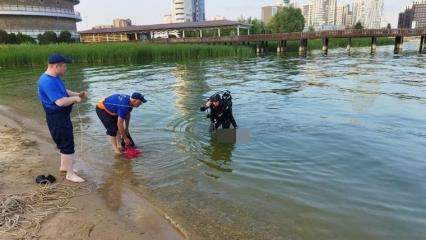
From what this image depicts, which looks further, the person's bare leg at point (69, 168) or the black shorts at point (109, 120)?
the black shorts at point (109, 120)

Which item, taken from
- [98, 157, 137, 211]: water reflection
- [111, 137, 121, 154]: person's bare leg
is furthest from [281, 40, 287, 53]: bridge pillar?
[98, 157, 137, 211]: water reflection

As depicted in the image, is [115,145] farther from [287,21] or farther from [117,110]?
[287,21]


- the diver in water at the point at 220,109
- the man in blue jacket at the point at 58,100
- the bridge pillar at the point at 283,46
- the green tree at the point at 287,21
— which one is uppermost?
Result: the green tree at the point at 287,21

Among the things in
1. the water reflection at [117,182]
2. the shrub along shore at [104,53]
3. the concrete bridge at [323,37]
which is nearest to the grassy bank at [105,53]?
the shrub along shore at [104,53]

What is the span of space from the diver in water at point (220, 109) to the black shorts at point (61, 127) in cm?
337

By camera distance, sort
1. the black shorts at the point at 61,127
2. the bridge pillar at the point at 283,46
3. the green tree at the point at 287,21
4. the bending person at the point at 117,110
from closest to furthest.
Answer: the black shorts at the point at 61,127 < the bending person at the point at 117,110 < the bridge pillar at the point at 283,46 < the green tree at the point at 287,21

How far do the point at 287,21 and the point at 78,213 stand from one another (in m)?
103

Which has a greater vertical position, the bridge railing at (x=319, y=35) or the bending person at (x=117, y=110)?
the bridge railing at (x=319, y=35)

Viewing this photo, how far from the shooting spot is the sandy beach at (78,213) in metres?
4.89

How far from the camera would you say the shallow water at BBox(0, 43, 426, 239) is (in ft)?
18.5

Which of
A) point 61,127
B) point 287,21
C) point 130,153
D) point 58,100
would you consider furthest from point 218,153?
point 287,21

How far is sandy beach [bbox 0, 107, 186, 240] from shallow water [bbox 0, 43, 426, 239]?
0.24m

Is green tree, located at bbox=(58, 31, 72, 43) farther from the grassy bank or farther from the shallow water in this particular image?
the shallow water

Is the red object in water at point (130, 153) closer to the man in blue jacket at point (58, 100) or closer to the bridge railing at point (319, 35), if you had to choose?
the man in blue jacket at point (58, 100)
